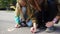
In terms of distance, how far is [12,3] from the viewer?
141 inches

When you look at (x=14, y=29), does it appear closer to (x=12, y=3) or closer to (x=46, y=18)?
(x=46, y=18)

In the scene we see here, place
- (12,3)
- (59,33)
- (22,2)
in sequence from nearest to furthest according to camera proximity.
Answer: (59,33) → (22,2) → (12,3)

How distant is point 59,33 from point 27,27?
0.54 m

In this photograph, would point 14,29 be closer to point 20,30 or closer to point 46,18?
point 20,30

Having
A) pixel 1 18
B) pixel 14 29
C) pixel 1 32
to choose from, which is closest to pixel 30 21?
pixel 14 29

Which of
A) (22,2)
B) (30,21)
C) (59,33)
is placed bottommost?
(59,33)

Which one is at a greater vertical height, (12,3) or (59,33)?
(12,3)

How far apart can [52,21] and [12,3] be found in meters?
1.63

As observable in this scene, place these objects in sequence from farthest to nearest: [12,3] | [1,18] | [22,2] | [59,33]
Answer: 1. [12,3]
2. [1,18]
3. [22,2]
4. [59,33]

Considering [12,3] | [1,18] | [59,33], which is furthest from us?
[12,3]

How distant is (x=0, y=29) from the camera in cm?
245

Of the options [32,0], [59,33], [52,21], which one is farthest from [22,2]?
[59,33]

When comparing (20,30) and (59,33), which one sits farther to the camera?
(20,30)

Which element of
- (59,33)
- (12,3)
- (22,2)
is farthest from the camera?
(12,3)
